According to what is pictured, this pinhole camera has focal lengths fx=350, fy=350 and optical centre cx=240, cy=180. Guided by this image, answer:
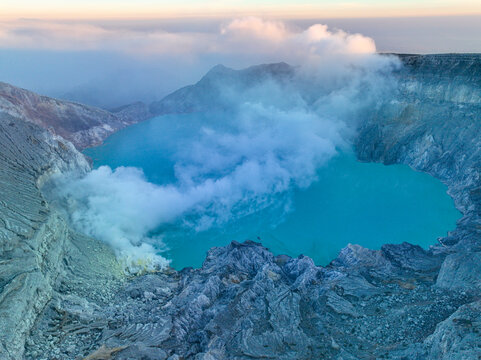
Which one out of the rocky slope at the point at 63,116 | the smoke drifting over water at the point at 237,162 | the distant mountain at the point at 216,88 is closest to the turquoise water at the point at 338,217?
the smoke drifting over water at the point at 237,162

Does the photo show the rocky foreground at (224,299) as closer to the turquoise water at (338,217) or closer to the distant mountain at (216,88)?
the turquoise water at (338,217)

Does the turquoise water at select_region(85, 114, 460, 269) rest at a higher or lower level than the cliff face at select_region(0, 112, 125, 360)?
lower

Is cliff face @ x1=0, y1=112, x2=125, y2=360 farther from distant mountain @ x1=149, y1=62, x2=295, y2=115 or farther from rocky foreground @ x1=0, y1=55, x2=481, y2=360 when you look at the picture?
distant mountain @ x1=149, y1=62, x2=295, y2=115

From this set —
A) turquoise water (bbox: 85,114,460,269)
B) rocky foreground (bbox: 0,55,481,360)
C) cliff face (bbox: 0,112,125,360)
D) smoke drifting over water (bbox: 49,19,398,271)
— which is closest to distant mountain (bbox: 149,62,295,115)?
smoke drifting over water (bbox: 49,19,398,271)

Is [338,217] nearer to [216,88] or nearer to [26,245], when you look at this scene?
[26,245]

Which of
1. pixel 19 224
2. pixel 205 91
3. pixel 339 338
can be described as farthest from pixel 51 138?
pixel 205 91

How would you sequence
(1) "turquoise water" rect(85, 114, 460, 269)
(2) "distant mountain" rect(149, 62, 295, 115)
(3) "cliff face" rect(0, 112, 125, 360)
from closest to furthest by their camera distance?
(3) "cliff face" rect(0, 112, 125, 360)
(1) "turquoise water" rect(85, 114, 460, 269)
(2) "distant mountain" rect(149, 62, 295, 115)

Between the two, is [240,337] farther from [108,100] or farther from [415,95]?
[108,100]
